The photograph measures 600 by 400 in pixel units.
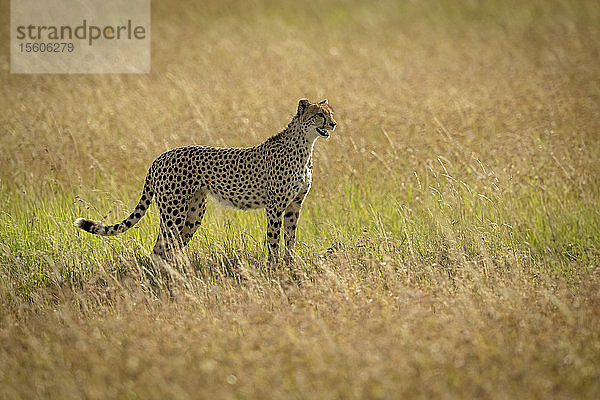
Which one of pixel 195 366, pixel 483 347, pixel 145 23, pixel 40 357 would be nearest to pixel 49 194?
pixel 40 357

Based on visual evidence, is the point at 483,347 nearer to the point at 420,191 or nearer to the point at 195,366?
the point at 195,366

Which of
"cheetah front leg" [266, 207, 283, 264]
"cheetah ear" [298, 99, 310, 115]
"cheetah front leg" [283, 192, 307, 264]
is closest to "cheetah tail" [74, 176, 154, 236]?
"cheetah front leg" [266, 207, 283, 264]

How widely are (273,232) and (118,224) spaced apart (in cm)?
124

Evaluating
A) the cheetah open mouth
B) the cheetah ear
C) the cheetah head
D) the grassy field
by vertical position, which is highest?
the cheetah ear

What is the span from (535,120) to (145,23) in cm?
1041

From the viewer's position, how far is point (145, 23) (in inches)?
668

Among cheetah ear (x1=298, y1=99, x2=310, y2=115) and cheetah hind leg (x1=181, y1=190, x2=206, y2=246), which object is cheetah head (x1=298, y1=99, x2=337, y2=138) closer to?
cheetah ear (x1=298, y1=99, x2=310, y2=115)

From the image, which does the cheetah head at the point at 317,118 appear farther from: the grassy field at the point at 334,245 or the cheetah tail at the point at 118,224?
the cheetah tail at the point at 118,224

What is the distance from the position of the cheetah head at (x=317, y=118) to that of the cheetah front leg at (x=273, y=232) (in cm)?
71

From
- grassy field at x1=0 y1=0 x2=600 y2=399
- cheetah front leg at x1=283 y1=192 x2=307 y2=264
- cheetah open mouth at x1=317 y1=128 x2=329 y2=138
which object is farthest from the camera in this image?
cheetah front leg at x1=283 y1=192 x2=307 y2=264

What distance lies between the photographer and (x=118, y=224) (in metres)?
5.83

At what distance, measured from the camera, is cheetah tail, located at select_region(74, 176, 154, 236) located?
18.8 ft

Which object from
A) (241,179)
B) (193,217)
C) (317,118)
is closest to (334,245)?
(241,179)

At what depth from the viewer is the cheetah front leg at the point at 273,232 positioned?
5.85m
